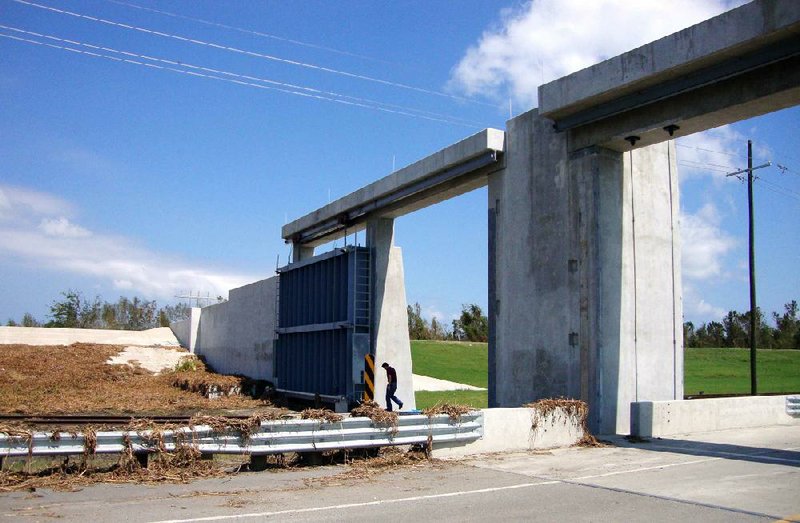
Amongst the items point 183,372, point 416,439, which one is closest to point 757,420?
point 416,439

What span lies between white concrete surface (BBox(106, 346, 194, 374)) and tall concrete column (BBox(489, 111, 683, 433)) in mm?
23883

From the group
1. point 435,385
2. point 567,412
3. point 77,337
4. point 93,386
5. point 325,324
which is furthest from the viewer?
point 77,337

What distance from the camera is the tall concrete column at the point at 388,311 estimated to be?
Answer: 901 inches

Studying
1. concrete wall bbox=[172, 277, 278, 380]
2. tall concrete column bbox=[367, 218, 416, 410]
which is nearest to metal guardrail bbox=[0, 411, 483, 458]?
tall concrete column bbox=[367, 218, 416, 410]

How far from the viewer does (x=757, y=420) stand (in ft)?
56.9

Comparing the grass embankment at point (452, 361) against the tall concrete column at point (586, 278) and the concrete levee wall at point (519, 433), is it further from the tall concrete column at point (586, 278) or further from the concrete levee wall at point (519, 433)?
the concrete levee wall at point (519, 433)

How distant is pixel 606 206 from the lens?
15836mm

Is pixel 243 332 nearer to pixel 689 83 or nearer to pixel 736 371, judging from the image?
pixel 689 83

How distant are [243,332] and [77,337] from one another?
14.4 m

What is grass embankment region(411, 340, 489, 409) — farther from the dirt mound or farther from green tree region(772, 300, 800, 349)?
green tree region(772, 300, 800, 349)

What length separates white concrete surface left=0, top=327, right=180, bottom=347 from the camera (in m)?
40.2

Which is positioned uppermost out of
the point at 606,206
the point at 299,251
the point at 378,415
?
the point at 299,251

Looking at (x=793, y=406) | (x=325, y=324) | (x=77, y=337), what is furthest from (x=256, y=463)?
(x=77, y=337)

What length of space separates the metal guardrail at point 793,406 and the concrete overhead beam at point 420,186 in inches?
381
